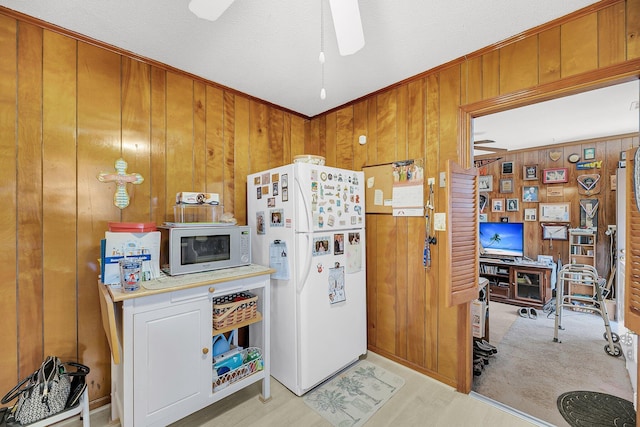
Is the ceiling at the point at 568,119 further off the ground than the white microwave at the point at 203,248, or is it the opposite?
the ceiling at the point at 568,119

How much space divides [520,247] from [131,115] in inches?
214

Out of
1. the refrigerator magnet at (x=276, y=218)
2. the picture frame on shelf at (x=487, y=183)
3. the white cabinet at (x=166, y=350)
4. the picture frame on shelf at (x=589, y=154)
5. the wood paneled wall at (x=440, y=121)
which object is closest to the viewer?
the white cabinet at (x=166, y=350)

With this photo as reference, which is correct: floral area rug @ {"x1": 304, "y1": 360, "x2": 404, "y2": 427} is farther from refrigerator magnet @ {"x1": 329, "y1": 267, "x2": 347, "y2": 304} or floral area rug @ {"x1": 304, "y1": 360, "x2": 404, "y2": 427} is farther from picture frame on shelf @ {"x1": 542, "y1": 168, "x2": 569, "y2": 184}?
picture frame on shelf @ {"x1": 542, "y1": 168, "x2": 569, "y2": 184}

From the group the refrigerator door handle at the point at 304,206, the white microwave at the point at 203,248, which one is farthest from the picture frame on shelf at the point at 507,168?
the white microwave at the point at 203,248

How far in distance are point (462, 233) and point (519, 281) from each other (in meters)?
→ 3.28

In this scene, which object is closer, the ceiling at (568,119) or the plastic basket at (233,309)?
the plastic basket at (233,309)

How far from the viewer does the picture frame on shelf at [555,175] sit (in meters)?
4.32

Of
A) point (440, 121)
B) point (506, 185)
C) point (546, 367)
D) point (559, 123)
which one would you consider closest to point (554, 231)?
point (506, 185)

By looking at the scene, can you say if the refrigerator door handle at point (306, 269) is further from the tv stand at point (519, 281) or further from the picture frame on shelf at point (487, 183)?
the picture frame on shelf at point (487, 183)

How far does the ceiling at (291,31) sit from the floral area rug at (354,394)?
247 cm

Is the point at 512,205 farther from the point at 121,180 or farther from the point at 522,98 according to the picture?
the point at 121,180

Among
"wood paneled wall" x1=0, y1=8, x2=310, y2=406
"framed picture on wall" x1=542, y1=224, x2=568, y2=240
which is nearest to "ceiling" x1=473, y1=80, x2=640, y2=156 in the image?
"framed picture on wall" x1=542, y1=224, x2=568, y2=240

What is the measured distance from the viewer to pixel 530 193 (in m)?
4.63

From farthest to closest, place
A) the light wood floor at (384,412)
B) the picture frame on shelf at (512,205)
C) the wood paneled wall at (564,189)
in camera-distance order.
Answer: the picture frame on shelf at (512,205) → the wood paneled wall at (564,189) → the light wood floor at (384,412)
